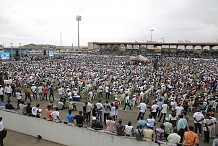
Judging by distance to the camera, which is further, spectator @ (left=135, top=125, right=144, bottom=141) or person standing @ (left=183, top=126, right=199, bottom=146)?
spectator @ (left=135, top=125, right=144, bottom=141)

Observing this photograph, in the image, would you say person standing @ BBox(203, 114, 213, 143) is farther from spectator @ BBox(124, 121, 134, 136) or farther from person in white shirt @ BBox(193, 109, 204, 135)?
spectator @ BBox(124, 121, 134, 136)

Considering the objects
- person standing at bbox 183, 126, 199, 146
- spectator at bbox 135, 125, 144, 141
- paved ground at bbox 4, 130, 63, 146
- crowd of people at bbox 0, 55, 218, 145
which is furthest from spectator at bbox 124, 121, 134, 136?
paved ground at bbox 4, 130, 63, 146

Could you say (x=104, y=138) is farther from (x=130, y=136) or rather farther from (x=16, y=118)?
(x=16, y=118)

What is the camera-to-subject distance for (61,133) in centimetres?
947

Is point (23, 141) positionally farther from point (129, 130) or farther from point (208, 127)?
point (208, 127)

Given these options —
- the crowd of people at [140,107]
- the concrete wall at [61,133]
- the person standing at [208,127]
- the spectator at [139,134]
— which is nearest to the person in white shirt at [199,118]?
the crowd of people at [140,107]

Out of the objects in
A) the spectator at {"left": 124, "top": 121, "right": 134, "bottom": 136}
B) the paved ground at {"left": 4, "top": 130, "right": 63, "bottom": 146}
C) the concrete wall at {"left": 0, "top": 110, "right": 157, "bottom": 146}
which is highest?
the spectator at {"left": 124, "top": 121, "right": 134, "bottom": 136}

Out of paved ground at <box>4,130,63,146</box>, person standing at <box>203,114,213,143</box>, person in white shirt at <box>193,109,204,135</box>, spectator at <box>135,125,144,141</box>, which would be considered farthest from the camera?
person in white shirt at <box>193,109,204,135</box>

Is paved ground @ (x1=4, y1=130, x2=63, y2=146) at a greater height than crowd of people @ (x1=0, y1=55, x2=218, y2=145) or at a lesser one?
lesser

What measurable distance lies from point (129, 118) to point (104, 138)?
498cm

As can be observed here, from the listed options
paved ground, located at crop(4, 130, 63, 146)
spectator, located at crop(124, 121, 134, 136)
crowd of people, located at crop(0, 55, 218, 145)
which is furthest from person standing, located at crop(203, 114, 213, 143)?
paved ground, located at crop(4, 130, 63, 146)

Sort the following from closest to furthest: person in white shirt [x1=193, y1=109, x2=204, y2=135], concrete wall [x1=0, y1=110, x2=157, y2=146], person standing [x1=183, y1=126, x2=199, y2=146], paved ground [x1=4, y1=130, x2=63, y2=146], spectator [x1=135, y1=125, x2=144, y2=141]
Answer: person standing [x1=183, y1=126, x2=199, y2=146] → spectator [x1=135, y1=125, x2=144, y2=141] → concrete wall [x1=0, y1=110, x2=157, y2=146] → paved ground [x1=4, y1=130, x2=63, y2=146] → person in white shirt [x1=193, y1=109, x2=204, y2=135]

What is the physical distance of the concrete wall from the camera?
8.20m

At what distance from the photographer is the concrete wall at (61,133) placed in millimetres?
8195
